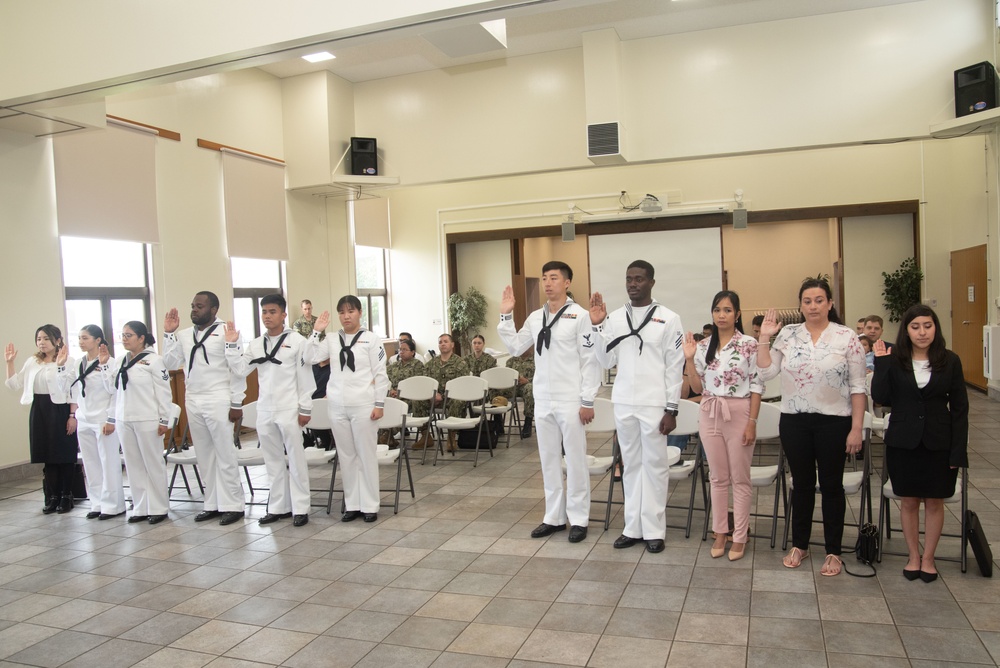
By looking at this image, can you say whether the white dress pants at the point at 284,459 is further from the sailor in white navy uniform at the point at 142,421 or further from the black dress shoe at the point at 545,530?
the black dress shoe at the point at 545,530

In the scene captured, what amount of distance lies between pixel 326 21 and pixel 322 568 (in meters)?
3.35

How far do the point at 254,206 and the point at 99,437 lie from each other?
543cm

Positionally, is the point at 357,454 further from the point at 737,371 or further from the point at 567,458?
the point at 737,371

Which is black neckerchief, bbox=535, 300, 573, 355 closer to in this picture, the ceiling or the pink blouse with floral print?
the pink blouse with floral print

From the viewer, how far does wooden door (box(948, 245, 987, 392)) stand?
35.1 ft

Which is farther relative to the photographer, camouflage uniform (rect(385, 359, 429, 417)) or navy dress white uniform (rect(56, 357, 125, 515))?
camouflage uniform (rect(385, 359, 429, 417))

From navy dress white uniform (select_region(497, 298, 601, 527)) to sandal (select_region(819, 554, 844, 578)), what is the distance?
1.45 meters

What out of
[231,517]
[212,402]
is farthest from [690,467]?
[212,402]

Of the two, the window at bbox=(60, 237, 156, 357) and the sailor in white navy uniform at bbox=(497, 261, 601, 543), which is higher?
the window at bbox=(60, 237, 156, 357)

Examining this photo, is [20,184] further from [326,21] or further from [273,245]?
[326,21]

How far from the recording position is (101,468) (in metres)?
Answer: 6.11

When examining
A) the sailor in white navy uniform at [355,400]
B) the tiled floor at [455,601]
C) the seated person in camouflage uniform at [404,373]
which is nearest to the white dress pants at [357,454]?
the sailor in white navy uniform at [355,400]

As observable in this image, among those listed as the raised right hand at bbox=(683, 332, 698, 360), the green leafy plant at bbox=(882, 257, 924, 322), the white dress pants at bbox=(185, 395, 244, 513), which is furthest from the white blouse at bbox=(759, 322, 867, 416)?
the green leafy plant at bbox=(882, 257, 924, 322)

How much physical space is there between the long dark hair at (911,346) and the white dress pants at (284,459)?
4033 mm
